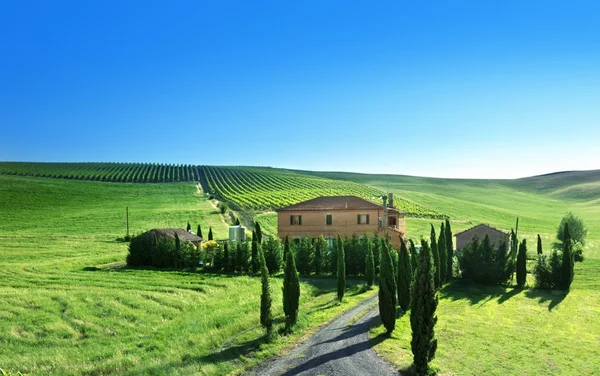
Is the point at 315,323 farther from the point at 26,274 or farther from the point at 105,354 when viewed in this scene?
the point at 26,274

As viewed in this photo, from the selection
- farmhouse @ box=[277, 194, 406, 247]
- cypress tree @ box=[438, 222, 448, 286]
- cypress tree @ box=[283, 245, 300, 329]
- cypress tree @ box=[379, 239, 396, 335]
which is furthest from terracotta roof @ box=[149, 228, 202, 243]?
cypress tree @ box=[379, 239, 396, 335]

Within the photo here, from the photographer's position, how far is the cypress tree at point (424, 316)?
20578 millimetres

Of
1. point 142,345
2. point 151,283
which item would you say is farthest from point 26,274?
point 142,345

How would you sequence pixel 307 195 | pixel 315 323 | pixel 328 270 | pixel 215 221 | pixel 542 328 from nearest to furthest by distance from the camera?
1. pixel 315 323
2. pixel 542 328
3. pixel 328 270
4. pixel 215 221
5. pixel 307 195

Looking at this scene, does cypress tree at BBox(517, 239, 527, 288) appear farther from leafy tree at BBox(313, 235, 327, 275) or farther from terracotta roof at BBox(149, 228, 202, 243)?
terracotta roof at BBox(149, 228, 202, 243)

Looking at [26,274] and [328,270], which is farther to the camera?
[328,270]

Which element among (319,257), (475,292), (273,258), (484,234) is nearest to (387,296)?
(475,292)

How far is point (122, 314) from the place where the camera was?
29984mm

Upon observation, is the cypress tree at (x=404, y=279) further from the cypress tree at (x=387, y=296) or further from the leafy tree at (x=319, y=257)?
the leafy tree at (x=319, y=257)

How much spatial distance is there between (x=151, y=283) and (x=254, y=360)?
71.3 feet

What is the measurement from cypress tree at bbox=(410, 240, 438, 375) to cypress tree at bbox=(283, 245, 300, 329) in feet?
Answer: 26.5

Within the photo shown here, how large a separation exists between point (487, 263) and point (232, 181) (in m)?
120

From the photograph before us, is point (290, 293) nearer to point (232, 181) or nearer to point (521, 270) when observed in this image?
point (521, 270)

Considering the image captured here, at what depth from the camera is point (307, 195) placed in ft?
404
